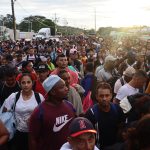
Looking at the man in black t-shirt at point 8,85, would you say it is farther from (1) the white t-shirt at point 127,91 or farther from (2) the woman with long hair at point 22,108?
(1) the white t-shirt at point 127,91

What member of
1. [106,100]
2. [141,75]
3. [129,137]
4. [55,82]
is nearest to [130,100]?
[106,100]

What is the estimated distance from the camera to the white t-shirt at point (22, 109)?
4.89 metres

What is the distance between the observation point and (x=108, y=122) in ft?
13.8

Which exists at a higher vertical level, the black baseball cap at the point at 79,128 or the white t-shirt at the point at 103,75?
the black baseball cap at the point at 79,128

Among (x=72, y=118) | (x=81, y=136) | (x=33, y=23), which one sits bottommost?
(x=72, y=118)

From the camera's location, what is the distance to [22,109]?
16.0 ft

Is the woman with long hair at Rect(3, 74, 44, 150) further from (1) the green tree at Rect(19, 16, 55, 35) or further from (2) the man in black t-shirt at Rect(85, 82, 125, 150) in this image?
(1) the green tree at Rect(19, 16, 55, 35)

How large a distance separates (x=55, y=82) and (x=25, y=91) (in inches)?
42.3

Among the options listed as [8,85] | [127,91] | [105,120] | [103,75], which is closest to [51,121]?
[105,120]

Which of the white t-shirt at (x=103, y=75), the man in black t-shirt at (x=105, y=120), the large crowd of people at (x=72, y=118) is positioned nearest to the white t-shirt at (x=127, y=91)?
the large crowd of people at (x=72, y=118)

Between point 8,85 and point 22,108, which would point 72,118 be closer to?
point 22,108

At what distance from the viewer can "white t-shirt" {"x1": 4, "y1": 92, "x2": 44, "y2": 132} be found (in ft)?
16.0

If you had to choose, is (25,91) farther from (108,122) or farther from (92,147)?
(92,147)

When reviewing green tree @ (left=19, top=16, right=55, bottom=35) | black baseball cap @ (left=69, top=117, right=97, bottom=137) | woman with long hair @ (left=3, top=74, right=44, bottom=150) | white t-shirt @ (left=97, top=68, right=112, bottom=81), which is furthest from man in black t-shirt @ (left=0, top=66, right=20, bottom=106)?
green tree @ (left=19, top=16, right=55, bottom=35)
